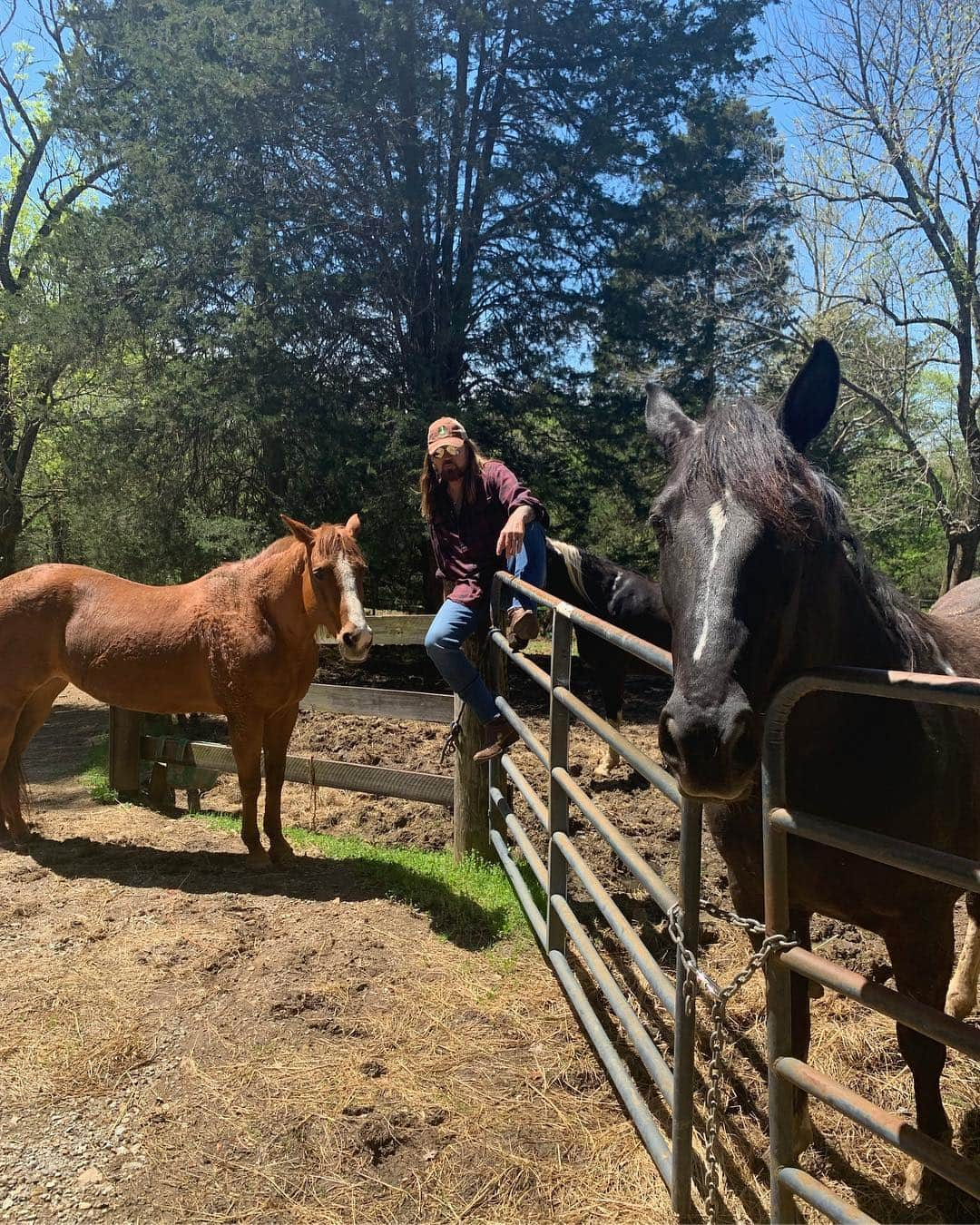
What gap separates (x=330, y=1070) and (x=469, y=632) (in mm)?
1955

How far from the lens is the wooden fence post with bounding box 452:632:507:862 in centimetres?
421

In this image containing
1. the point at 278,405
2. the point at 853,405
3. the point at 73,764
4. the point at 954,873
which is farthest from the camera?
the point at 853,405

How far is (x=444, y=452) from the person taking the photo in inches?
146

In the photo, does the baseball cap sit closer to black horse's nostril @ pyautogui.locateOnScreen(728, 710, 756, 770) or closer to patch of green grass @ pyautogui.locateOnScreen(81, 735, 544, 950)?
patch of green grass @ pyautogui.locateOnScreen(81, 735, 544, 950)

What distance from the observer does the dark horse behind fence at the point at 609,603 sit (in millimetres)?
7629

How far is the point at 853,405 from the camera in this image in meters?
12.2

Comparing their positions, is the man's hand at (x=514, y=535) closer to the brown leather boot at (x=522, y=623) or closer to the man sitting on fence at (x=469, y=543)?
the man sitting on fence at (x=469, y=543)

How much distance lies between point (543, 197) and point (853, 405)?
6103 mm

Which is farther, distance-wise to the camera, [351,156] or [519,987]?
[351,156]

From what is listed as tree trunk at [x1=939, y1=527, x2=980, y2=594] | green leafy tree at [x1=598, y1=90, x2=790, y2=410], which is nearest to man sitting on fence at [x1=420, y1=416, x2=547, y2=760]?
green leafy tree at [x1=598, y1=90, x2=790, y2=410]

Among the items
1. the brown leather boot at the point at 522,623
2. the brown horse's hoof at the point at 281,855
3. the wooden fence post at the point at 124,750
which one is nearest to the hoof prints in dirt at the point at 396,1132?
the brown leather boot at the point at 522,623

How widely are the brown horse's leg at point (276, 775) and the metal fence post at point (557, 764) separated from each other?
2170 mm

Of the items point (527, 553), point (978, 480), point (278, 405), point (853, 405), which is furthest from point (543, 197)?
point (527, 553)

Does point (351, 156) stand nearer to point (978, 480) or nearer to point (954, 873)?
point (978, 480)
